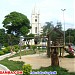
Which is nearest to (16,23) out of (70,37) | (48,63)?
(70,37)

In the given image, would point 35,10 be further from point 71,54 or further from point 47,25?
point 71,54

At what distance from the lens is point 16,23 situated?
47781 mm

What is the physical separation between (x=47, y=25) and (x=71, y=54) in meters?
67.2

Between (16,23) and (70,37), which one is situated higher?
(16,23)

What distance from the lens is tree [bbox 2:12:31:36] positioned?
156 feet

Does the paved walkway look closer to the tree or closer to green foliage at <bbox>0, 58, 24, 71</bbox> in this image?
green foliage at <bbox>0, 58, 24, 71</bbox>

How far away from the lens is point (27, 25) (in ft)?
161

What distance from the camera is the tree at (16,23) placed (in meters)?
47.6

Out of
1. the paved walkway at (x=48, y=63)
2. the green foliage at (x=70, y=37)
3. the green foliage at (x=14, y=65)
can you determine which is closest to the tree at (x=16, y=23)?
the green foliage at (x=70, y=37)

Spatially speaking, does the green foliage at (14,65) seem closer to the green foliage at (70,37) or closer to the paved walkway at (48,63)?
the paved walkway at (48,63)

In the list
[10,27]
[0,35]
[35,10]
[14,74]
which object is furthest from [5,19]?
[14,74]

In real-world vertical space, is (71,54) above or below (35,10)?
below

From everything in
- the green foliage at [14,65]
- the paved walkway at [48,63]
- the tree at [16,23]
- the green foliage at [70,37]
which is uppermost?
the tree at [16,23]

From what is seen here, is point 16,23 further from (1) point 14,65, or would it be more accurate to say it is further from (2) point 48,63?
(1) point 14,65
